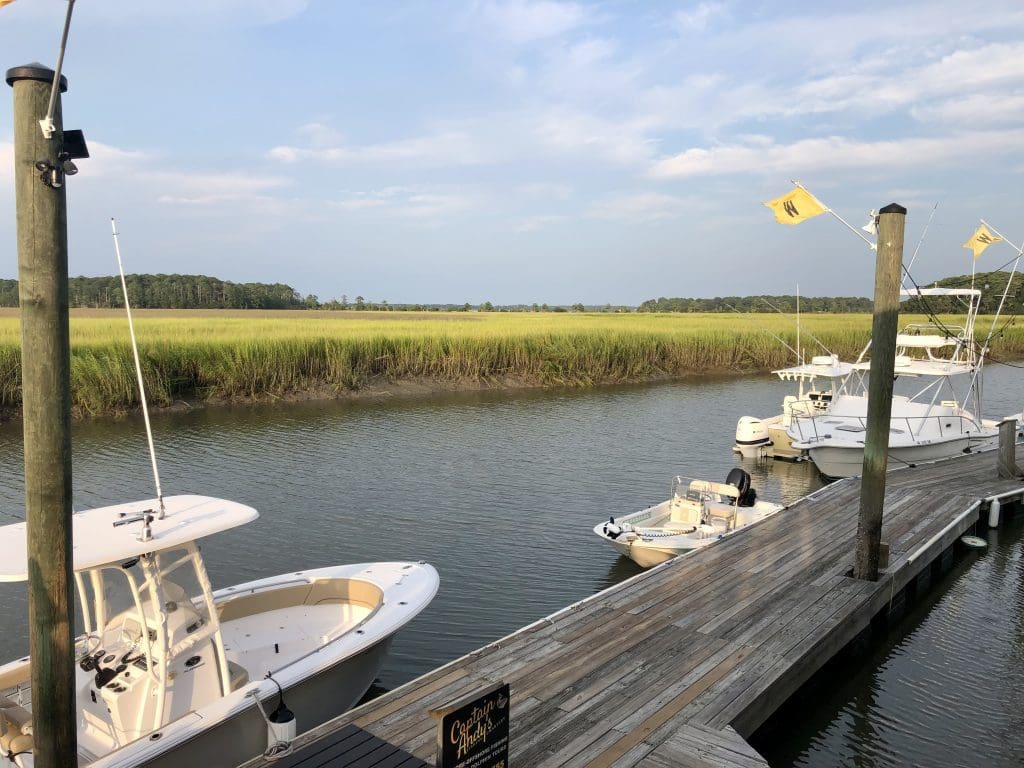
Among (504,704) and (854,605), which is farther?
(854,605)

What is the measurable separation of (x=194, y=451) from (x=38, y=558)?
1350cm

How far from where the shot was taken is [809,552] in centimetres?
877

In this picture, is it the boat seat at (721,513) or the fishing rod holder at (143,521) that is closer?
the fishing rod holder at (143,521)

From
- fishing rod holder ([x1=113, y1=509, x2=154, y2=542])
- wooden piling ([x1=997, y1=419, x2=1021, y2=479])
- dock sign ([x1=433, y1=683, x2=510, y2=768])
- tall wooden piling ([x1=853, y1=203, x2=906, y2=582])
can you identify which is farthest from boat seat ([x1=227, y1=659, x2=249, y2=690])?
wooden piling ([x1=997, y1=419, x2=1021, y2=479])

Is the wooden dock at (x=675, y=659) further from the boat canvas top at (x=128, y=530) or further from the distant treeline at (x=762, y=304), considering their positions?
the distant treeline at (x=762, y=304)

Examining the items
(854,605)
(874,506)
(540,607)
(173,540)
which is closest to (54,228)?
(173,540)

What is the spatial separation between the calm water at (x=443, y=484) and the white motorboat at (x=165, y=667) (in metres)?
1.63

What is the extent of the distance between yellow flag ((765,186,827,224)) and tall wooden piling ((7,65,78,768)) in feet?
27.7

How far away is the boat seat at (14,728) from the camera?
4.48 meters

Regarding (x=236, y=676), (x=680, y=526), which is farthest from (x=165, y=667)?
(x=680, y=526)

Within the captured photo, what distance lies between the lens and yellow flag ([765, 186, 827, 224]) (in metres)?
9.52

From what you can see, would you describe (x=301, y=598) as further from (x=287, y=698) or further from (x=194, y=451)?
(x=194, y=451)

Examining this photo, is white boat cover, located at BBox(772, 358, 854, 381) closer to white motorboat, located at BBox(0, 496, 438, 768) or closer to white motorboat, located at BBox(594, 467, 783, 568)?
white motorboat, located at BBox(594, 467, 783, 568)

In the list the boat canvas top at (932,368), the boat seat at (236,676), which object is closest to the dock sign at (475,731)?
the boat seat at (236,676)
